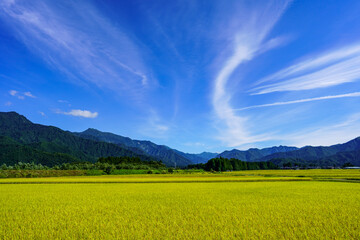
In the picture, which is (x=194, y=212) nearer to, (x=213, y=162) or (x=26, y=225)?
(x=26, y=225)

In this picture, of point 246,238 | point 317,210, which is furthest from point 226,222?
point 317,210

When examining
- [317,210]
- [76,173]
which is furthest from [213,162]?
[317,210]

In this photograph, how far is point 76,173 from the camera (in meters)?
86.9

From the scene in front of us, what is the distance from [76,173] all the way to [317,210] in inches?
3498

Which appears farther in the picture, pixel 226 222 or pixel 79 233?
pixel 226 222

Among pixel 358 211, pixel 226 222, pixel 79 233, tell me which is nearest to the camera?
pixel 79 233

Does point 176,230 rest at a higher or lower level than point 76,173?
lower

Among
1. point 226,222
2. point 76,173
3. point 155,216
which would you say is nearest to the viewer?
point 226,222

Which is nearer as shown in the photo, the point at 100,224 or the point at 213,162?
the point at 100,224

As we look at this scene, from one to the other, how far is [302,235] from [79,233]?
10508 millimetres

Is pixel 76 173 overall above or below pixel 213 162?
below

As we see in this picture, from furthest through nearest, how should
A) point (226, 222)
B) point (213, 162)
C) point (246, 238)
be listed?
point (213, 162)
point (226, 222)
point (246, 238)

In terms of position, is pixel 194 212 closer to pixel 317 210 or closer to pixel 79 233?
pixel 79 233

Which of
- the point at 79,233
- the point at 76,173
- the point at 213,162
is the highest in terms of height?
the point at 213,162
